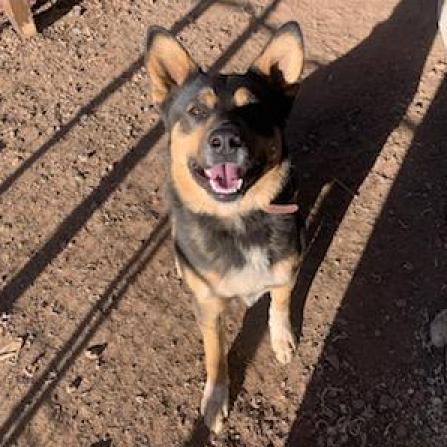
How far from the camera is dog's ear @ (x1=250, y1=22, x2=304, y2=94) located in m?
4.36

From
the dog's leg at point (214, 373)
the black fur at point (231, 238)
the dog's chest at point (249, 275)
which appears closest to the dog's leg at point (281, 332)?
the dog's leg at point (214, 373)

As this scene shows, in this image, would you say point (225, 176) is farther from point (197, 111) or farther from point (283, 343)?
point (283, 343)

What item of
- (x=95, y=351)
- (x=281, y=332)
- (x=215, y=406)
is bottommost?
(x=215, y=406)

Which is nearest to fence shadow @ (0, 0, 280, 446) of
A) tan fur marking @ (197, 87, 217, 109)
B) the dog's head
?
the dog's head

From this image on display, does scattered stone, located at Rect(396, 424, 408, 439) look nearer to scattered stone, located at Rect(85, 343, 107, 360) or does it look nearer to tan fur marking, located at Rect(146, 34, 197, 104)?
scattered stone, located at Rect(85, 343, 107, 360)

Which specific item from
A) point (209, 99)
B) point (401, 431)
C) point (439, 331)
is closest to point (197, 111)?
point (209, 99)

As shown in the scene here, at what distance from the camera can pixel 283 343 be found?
530 centimetres

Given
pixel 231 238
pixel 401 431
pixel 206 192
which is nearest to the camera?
pixel 206 192

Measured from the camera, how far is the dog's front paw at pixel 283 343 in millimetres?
5297

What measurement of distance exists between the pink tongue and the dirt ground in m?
1.54

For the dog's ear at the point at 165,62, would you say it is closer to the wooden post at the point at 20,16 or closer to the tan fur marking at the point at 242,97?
the tan fur marking at the point at 242,97

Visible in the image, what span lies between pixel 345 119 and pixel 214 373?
260cm

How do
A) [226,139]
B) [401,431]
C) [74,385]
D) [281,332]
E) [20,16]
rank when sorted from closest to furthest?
[226,139] < [401,431] < [281,332] < [74,385] < [20,16]

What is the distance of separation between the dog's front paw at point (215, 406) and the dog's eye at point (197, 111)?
184cm
